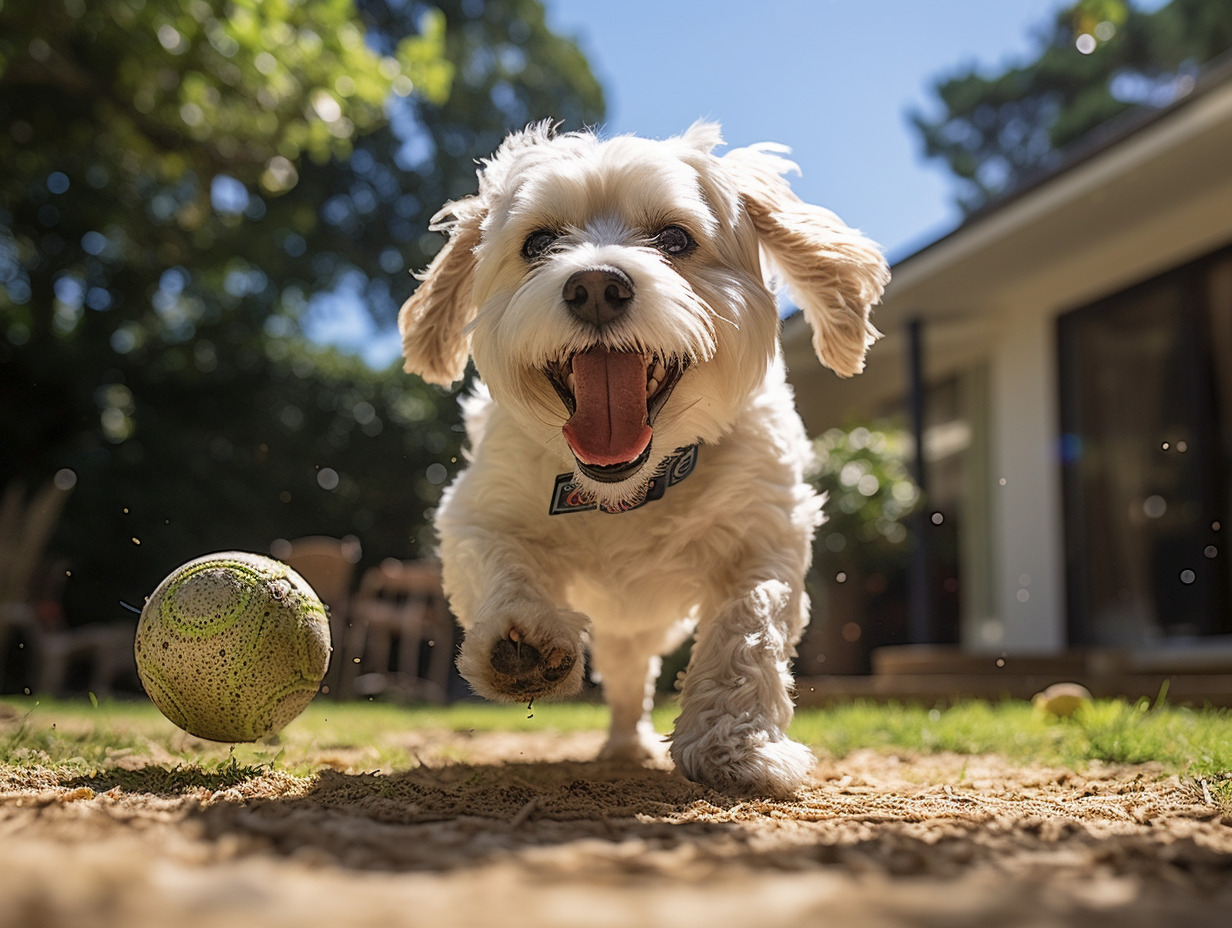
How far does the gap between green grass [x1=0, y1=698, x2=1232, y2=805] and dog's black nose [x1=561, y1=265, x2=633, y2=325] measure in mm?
1528

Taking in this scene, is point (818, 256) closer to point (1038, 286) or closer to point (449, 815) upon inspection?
point (449, 815)

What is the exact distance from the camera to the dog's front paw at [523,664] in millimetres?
2787

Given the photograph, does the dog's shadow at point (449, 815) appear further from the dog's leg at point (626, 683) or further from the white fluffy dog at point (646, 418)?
the dog's leg at point (626, 683)

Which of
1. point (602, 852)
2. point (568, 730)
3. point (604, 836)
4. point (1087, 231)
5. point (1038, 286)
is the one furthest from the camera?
point (1038, 286)

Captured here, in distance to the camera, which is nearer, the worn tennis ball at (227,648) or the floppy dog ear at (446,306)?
the worn tennis ball at (227,648)

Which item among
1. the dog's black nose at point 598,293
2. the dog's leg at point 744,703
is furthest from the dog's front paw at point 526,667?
the dog's black nose at point 598,293

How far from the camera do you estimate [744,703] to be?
2936 millimetres

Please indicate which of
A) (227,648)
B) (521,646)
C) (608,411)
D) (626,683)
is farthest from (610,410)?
(626,683)

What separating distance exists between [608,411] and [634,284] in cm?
37

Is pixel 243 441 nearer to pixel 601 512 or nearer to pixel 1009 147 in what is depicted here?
pixel 601 512

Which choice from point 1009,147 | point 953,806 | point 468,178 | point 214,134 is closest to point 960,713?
point 953,806

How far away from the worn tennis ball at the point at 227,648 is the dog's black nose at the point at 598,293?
126cm

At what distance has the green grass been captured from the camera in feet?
10.1

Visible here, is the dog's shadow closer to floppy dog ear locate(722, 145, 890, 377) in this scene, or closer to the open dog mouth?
the open dog mouth
